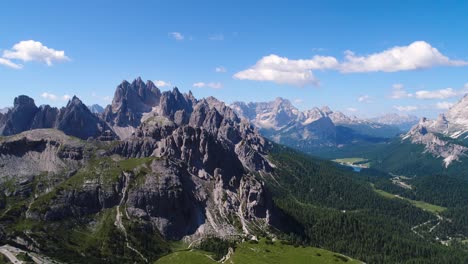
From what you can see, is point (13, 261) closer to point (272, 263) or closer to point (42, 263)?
point (42, 263)

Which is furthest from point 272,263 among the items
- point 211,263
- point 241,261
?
point 211,263

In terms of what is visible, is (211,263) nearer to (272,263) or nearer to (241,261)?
(241,261)

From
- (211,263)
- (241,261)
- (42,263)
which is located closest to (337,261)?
(241,261)

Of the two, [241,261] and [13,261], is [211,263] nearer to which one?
[241,261]

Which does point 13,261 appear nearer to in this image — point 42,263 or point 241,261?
point 42,263

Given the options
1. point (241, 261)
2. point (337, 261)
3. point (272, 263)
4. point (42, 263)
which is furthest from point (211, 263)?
point (42, 263)
